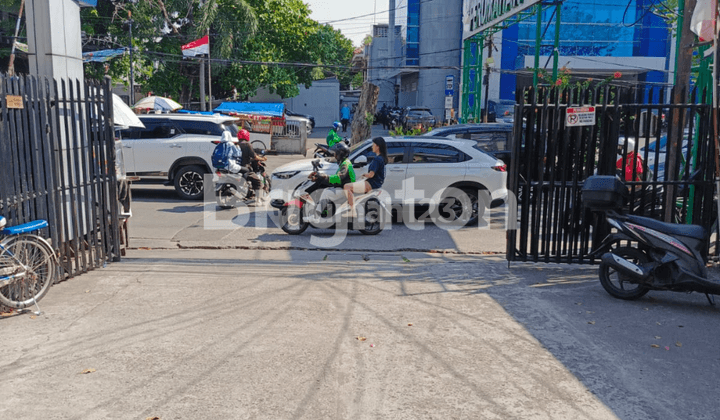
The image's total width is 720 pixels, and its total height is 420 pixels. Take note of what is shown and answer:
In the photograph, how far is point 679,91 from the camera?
8.23 m

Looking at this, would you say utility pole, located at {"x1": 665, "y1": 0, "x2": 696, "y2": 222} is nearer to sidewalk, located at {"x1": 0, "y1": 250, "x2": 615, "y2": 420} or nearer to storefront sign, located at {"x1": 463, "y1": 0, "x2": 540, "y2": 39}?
sidewalk, located at {"x1": 0, "y1": 250, "x2": 615, "y2": 420}

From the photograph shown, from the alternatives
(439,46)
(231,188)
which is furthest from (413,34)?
(231,188)

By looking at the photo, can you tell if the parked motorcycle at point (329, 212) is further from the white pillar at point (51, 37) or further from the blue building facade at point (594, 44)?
the blue building facade at point (594, 44)

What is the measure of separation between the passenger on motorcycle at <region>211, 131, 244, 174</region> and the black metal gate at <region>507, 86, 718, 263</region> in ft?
22.3

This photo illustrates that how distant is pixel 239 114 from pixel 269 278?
71.6 feet

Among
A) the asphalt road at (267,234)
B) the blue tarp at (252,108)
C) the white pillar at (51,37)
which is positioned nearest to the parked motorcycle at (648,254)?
the asphalt road at (267,234)

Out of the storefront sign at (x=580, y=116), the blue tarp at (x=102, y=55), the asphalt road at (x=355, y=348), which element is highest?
the blue tarp at (x=102, y=55)

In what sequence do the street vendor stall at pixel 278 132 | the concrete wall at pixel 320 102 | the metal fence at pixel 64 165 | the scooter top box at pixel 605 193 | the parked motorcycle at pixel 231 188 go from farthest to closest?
1. the concrete wall at pixel 320 102
2. the street vendor stall at pixel 278 132
3. the parked motorcycle at pixel 231 188
4. the scooter top box at pixel 605 193
5. the metal fence at pixel 64 165

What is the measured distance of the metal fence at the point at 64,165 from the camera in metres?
6.34

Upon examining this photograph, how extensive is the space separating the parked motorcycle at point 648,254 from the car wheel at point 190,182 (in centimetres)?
954

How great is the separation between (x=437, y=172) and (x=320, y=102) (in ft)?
146

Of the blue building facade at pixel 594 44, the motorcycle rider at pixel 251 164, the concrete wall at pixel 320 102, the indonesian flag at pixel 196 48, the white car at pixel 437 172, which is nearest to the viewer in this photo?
the white car at pixel 437 172

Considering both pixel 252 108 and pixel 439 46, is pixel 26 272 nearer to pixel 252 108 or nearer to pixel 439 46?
pixel 252 108

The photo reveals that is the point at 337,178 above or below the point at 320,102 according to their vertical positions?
below
